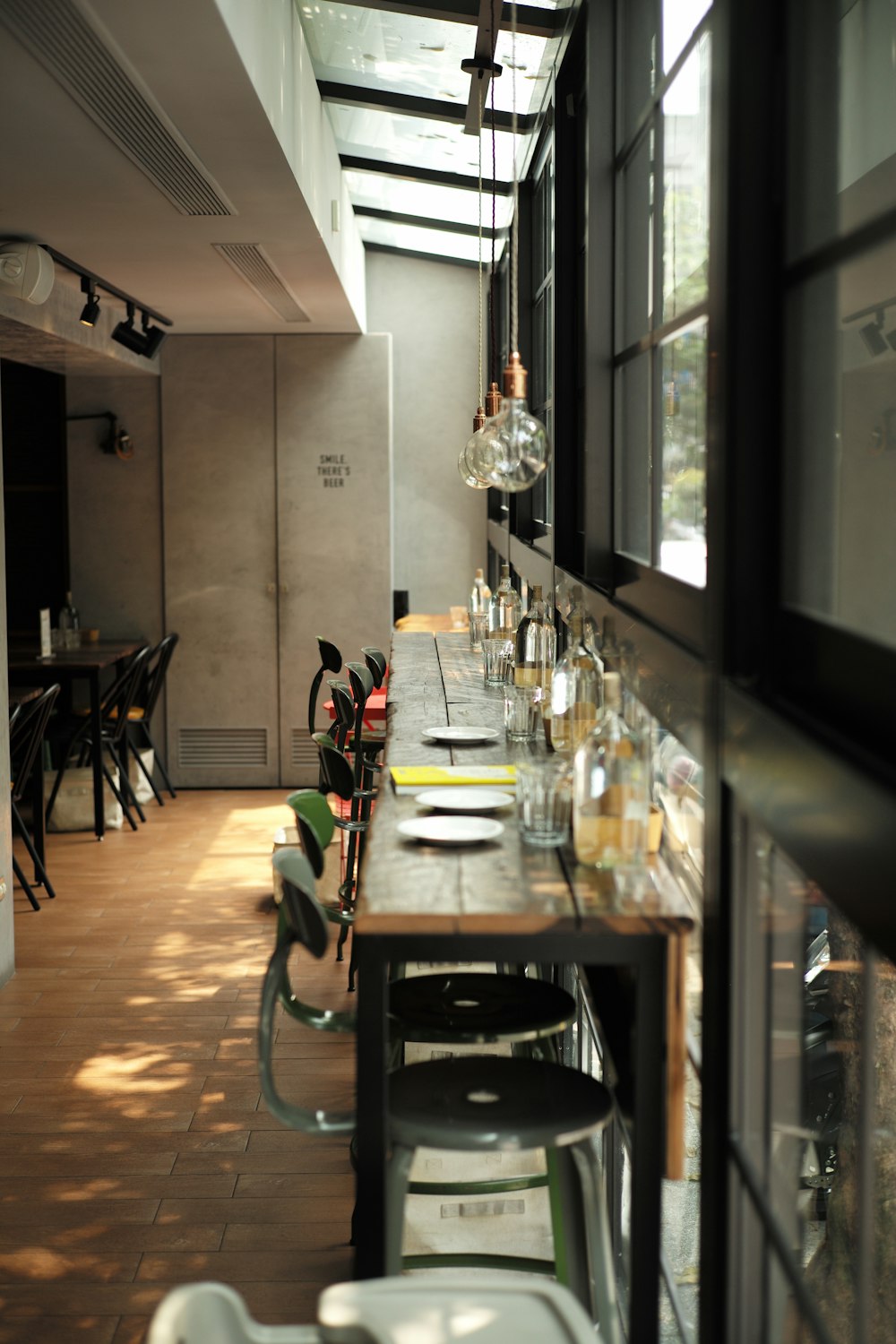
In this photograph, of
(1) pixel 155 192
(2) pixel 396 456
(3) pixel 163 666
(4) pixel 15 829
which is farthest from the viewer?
(2) pixel 396 456

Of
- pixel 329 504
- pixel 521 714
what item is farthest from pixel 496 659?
pixel 329 504

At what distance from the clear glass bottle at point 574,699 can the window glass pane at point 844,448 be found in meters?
0.66

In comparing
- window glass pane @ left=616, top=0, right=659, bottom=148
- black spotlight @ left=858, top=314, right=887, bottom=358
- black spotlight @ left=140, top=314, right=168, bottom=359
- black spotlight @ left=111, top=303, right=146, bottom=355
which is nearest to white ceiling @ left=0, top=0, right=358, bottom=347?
black spotlight @ left=111, top=303, right=146, bottom=355

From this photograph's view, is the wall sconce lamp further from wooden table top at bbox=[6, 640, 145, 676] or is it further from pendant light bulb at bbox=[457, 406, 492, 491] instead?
pendant light bulb at bbox=[457, 406, 492, 491]

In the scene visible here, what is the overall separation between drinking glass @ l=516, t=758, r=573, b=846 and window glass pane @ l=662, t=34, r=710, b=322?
32.3 inches

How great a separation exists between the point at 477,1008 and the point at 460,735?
3.52 ft

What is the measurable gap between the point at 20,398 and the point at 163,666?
1.93 m

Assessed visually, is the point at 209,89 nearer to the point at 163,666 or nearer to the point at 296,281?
the point at 296,281

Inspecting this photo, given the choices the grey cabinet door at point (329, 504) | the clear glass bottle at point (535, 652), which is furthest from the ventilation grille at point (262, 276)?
the clear glass bottle at point (535, 652)

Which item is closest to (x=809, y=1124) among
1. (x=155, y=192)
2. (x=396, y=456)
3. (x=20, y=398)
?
(x=155, y=192)

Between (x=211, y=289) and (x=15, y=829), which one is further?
(x=15, y=829)

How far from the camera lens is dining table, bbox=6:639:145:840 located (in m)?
6.51

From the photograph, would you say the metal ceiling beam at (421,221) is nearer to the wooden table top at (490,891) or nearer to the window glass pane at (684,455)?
the window glass pane at (684,455)

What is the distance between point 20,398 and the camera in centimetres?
784
